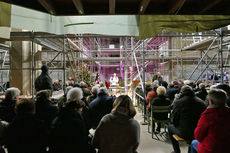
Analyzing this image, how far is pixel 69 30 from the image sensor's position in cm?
265

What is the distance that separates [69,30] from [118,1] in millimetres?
927

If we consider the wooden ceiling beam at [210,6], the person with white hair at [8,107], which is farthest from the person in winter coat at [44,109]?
the wooden ceiling beam at [210,6]

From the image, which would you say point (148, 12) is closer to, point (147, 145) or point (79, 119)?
point (79, 119)

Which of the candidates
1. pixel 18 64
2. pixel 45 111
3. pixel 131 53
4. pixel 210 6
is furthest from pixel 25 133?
pixel 131 53

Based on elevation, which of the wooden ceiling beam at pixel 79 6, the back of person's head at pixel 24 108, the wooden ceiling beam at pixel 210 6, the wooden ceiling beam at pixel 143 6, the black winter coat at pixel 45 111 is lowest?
the black winter coat at pixel 45 111

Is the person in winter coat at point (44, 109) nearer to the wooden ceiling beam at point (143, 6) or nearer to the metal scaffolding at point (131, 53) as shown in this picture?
the metal scaffolding at point (131, 53)

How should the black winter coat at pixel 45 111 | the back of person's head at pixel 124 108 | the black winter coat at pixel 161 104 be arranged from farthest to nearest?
1. the black winter coat at pixel 161 104
2. the black winter coat at pixel 45 111
3. the back of person's head at pixel 124 108

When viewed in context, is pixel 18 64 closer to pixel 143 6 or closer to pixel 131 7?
pixel 131 7

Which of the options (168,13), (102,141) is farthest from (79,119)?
(168,13)

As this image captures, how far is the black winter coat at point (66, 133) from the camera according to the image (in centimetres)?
192

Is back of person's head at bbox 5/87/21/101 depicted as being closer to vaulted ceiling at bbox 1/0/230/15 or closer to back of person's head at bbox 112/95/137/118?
vaulted ceiling at bbox 1/0/230/15

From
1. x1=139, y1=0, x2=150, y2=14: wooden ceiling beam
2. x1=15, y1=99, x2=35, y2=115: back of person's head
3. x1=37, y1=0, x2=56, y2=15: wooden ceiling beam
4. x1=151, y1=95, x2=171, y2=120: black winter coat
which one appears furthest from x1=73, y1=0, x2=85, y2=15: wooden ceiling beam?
x1=151, y1=95, x2=171, y2=120: black winter coat

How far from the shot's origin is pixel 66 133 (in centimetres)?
192

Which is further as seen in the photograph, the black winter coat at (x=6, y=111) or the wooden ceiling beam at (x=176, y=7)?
the black winter coat at (x=6, y=111)
